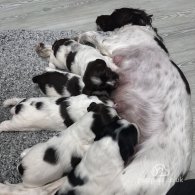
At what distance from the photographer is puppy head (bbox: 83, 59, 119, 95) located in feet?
7.59

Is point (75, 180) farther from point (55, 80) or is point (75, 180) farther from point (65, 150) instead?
point (55, 80)

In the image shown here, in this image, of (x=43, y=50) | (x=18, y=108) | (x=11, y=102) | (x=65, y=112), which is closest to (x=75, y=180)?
(x=65, y=112)

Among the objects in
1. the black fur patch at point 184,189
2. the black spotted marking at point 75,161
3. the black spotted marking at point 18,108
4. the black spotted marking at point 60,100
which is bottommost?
the black spotted marking at point 75,161

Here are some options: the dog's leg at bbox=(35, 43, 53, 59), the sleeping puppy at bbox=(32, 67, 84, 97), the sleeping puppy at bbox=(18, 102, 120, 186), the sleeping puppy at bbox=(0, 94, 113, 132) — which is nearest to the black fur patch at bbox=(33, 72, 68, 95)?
the sleeping puppy at bbox=(32, 67, 84, 97)

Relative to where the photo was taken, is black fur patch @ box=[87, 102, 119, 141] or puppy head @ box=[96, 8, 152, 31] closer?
black fur patch @ box=[87, 102, 119, 141]

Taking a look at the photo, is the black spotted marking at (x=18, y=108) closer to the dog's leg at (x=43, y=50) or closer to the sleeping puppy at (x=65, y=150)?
the sleeping puppy at (x=65, y=150)

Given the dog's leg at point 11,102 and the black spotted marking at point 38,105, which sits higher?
the black spotted marking at point 38,105

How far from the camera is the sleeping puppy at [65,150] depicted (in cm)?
201

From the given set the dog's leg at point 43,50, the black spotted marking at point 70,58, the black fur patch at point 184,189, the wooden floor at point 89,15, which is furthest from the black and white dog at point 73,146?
the wooden floor at point 89,15

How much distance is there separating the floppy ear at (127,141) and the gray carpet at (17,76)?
0.59m

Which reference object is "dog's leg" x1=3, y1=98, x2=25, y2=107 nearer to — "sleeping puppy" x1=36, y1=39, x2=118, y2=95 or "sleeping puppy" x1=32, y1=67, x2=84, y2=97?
"sleeping puppy" x1=32, y1=67, x2=84, y2=97

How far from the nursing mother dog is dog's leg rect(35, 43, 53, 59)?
0.27m

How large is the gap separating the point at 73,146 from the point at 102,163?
20 cm

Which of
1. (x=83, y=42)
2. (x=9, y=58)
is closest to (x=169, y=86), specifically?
(x=83, y=42)
